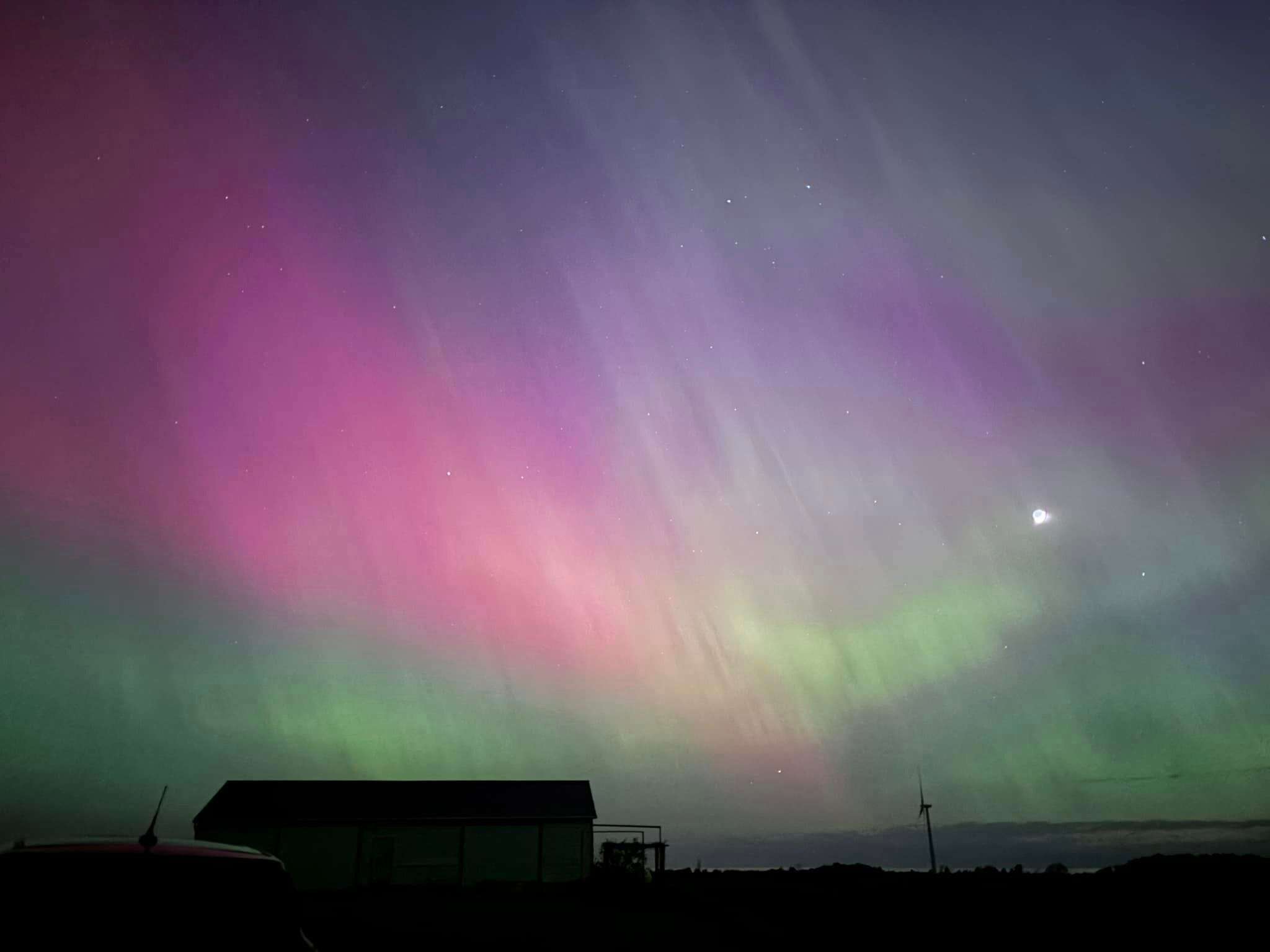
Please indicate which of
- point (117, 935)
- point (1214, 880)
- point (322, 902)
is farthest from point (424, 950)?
point (1214, 880)

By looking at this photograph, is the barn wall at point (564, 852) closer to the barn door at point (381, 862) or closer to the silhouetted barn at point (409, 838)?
the silhouetted barn at point (409, 838)

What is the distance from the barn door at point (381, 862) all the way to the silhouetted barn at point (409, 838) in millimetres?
31

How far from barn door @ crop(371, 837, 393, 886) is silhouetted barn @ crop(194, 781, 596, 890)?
3cm

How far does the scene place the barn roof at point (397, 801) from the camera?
42719 millimetres

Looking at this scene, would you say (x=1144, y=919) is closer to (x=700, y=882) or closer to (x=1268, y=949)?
(x=1268, y=949)

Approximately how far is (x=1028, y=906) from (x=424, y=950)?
22344 millimetres

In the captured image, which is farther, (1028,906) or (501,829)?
(501,829)

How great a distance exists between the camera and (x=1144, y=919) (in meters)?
24.2

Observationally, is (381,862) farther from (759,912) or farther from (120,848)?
(120,848)

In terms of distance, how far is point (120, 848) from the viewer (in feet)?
14.5

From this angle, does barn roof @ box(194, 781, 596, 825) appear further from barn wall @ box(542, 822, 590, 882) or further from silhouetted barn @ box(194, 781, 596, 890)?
barn wall @ box(542, 822, 590, 882)

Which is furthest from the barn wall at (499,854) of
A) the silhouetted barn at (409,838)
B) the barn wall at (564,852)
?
the barn wall at (564,852)

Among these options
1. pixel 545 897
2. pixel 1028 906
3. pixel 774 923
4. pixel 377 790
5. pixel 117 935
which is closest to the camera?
pixel 117 935

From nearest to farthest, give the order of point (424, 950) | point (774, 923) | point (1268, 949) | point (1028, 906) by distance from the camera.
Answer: point (424, 950)
point (1268, 949)
point (774, 923)
point (1028, 906)
